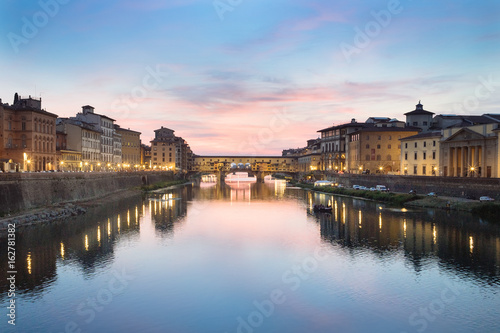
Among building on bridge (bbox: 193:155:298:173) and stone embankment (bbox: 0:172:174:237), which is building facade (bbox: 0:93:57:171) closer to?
stone embankment (bbox: 0:172:174:237)

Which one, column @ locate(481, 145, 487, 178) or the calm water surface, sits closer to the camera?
the calm water surface

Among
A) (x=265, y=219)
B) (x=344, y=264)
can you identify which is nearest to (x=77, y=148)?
(x=265, y=219)

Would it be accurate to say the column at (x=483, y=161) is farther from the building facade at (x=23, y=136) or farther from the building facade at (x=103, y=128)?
the building facade at (x=103, y=128)

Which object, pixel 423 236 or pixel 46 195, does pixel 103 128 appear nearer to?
pixel 46 195

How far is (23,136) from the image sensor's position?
61094mm

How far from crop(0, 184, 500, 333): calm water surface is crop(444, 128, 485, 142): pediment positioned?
21.0 metres

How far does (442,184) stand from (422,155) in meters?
18.2

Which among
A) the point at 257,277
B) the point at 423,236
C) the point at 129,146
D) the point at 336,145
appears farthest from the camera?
the point at 129,146

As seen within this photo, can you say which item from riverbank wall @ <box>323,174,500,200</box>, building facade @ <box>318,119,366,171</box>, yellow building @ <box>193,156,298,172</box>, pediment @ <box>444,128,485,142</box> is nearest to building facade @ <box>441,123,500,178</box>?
pediment @ <box>444,128,485,142</box>

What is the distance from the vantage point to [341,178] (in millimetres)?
96125

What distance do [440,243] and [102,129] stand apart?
81894 millimetres

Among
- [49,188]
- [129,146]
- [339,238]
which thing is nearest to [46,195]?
[49,188]

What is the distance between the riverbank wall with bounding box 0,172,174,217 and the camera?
3888cm

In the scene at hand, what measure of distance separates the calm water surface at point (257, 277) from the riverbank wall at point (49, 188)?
16.7 feet
